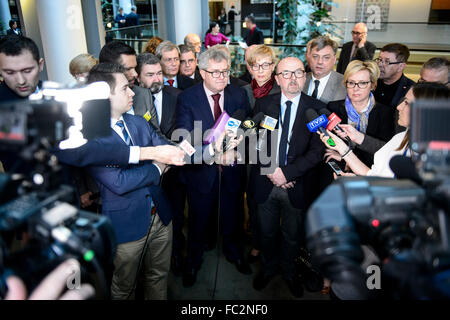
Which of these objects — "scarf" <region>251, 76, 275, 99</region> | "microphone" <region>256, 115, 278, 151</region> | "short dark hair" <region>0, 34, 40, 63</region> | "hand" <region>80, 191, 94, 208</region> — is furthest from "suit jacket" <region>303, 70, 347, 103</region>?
"short dark hair" <region>0, 34, 40, 63</region>

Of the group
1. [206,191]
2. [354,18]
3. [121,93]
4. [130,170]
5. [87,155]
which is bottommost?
[206,191]

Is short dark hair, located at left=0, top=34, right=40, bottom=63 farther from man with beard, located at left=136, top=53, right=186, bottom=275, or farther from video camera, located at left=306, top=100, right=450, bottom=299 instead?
video camera, located at left=306, top=100, right=450, bottom=299

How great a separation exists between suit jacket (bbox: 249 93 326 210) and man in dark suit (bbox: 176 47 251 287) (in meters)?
0.22

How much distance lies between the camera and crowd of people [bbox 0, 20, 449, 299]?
1646 mm

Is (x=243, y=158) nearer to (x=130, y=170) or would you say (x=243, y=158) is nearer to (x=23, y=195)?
(x=130, y=170)

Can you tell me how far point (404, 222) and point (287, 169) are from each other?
1352mm

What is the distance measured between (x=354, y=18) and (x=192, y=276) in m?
9.76

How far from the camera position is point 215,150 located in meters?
2.03

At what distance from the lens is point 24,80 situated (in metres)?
1.83

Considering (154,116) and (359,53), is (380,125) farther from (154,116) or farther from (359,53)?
(359,53)

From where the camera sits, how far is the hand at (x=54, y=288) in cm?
76

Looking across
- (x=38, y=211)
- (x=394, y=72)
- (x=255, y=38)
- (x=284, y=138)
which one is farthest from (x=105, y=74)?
(x=255, y=38)
